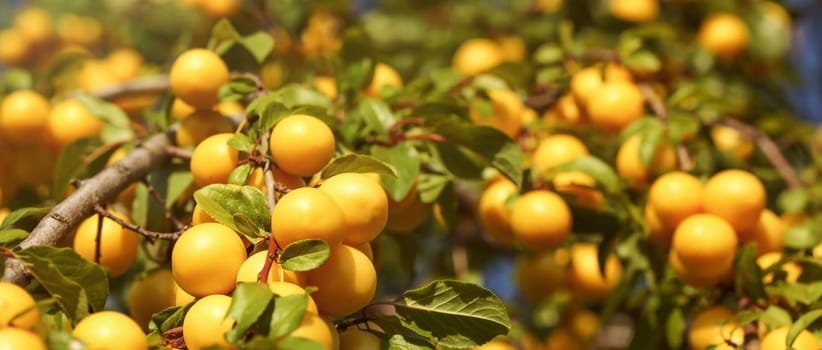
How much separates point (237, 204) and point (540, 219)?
592 millimetres

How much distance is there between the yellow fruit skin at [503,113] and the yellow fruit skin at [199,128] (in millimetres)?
482

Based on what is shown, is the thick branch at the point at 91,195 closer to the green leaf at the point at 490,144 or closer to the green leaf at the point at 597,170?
the green leaf at the point at 490,144

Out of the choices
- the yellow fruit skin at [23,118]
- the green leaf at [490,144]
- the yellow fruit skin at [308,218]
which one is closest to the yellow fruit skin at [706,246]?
the green leaf at [490,144]

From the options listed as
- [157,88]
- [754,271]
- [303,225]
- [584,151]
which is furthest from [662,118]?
[157,88]

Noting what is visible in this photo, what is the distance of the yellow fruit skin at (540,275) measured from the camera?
177 cm

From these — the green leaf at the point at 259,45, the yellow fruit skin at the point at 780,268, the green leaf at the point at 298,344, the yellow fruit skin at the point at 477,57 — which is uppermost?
the green leaf at the point at 259,45

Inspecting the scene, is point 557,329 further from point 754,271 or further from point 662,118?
point 754,271

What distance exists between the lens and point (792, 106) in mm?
2365

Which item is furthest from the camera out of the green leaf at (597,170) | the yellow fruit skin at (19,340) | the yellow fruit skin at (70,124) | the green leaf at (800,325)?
the yellow fruit skin at (70,124)

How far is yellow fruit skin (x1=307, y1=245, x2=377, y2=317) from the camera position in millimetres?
813

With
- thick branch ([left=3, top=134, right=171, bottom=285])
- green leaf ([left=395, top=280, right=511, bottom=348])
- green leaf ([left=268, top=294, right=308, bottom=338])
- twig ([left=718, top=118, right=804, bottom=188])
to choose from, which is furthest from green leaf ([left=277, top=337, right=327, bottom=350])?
twig ([left=718, top=118, right=804, bottom=188])

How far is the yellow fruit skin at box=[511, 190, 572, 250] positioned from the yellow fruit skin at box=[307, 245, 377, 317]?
51cm

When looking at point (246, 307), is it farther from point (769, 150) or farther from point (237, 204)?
point (769, 150)

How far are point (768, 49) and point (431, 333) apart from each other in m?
1.45
